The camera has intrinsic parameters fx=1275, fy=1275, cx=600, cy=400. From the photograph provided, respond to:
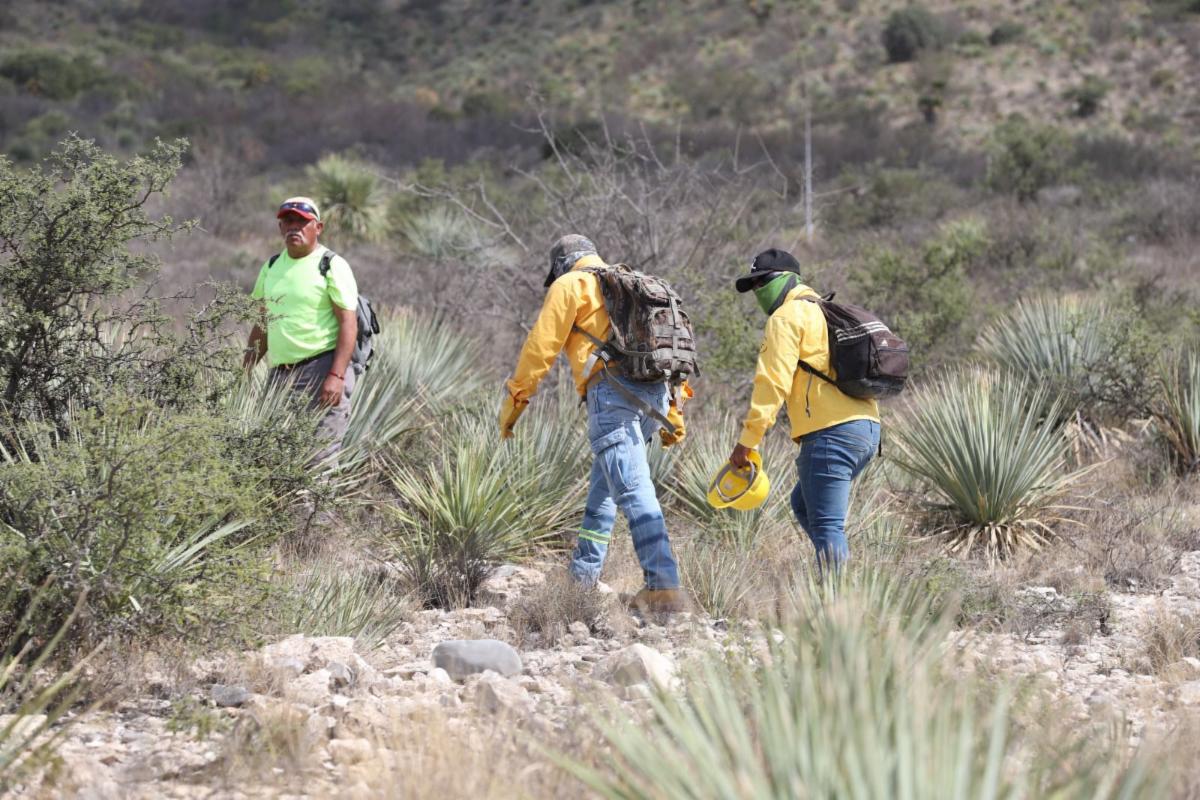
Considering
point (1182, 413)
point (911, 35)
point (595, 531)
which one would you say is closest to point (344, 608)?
point (595, 531)

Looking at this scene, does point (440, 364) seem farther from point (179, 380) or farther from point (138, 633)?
point (138, 633)

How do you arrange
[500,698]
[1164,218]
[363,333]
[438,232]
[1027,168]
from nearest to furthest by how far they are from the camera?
[500,698], [363,333], [438,232], [1164,218], [1027,168]

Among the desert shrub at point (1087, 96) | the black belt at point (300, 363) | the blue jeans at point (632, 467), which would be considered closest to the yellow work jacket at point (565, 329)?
the blue jeans at point (632, 467)

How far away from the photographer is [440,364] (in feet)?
28.6

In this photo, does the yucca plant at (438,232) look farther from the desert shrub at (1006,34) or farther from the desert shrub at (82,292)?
the desert shrub at (1006,34)

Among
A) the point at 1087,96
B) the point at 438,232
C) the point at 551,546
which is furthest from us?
the point at 1087,96

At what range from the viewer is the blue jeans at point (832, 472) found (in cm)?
511

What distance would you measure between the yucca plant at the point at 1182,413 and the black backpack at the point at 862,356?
13.7ft

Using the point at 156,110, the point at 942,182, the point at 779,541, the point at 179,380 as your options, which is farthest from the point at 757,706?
the point at 156,110

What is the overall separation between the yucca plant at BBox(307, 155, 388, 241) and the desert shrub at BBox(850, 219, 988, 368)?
29.3 ft

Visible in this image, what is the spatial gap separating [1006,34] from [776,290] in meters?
39.7

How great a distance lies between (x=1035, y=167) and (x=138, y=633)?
74.7ft

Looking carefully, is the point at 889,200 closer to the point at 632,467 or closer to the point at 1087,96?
the point at 1087,96

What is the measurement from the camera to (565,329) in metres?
→ 5.21
